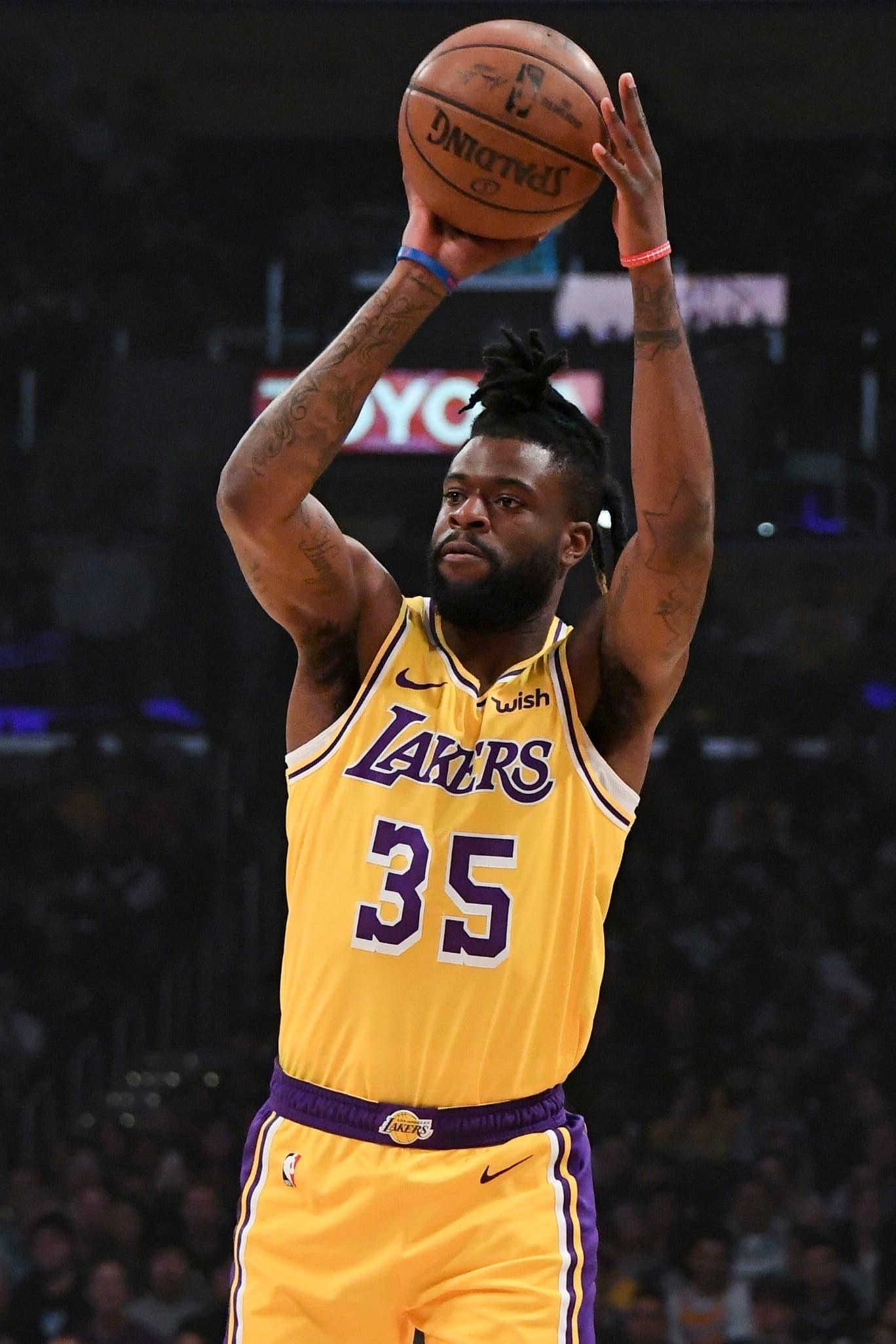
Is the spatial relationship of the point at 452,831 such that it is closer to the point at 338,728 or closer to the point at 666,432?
the point at 338,728

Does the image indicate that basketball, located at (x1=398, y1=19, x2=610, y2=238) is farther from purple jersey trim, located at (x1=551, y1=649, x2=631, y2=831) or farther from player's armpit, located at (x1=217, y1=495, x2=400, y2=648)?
purple jersey trim, located at (x1=551, y1=649, x2=631, y2=831)

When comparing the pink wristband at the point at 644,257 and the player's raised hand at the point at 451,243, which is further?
the player's raised hand at the point at 451,243

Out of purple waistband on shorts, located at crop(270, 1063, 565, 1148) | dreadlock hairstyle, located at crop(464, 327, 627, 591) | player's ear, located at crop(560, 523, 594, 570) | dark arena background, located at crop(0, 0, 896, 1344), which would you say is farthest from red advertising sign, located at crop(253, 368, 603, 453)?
purple waistband on shorts, located at crop(270, 1063, 565, 1148)

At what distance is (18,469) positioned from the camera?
435 inches

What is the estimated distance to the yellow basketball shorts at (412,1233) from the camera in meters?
2.68

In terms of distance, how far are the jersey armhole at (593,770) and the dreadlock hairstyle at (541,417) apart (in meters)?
0.39

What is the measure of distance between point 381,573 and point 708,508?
637 mm

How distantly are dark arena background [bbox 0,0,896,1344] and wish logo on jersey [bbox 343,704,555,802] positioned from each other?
4.64 metres

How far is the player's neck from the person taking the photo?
3.13m

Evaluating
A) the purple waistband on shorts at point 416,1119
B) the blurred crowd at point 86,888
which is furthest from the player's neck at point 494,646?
the blurred crowd at point 86,888

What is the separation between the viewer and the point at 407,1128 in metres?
2.76

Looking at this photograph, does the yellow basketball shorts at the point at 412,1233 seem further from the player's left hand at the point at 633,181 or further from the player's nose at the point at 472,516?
the player's left hand at the point at 633,181

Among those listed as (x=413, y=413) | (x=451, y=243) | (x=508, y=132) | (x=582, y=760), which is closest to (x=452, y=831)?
(x=582, y=760)

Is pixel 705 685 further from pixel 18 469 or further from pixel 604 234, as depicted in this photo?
pixel 18 469
